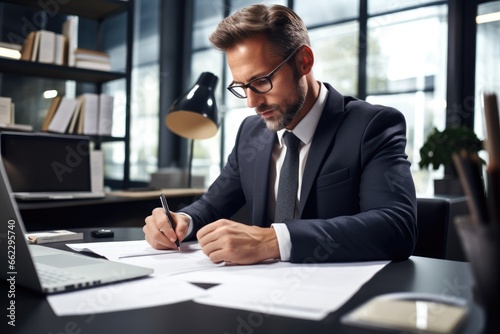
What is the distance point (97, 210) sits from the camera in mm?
2639

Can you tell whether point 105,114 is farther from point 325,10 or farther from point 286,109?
point 325,10

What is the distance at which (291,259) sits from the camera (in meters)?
0.97

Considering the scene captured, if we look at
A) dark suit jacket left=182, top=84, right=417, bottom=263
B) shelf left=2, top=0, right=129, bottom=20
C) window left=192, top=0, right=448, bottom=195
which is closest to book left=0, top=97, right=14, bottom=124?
shelf left=2, top=0, right=129, bottom=20

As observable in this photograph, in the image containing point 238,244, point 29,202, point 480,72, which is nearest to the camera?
point 238,244

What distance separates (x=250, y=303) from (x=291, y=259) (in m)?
0.30

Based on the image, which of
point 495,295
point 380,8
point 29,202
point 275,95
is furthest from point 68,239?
point 380,8

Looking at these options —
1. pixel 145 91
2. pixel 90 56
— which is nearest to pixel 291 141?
pixel 90 56

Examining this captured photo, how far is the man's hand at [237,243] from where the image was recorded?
94cm

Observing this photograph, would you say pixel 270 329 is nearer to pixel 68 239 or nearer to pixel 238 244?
pixel 238 244

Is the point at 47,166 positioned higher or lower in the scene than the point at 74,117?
lower

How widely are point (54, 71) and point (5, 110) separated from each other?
1.32ft

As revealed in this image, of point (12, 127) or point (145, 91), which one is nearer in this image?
point (12, 127)

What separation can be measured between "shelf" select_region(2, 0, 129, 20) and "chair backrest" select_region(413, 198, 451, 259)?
105 inches

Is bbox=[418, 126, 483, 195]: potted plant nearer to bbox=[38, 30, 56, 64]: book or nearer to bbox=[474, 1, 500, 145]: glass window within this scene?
bbox=[474, 1, 500, 145]: glass window
